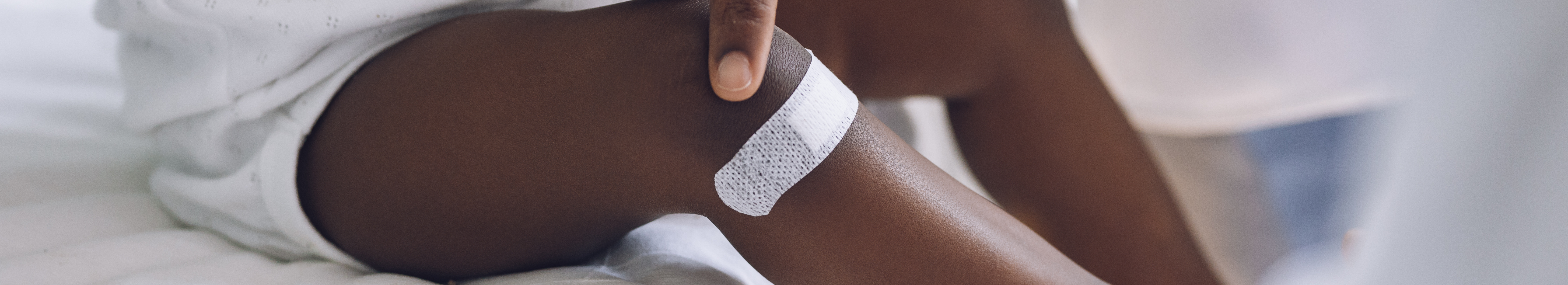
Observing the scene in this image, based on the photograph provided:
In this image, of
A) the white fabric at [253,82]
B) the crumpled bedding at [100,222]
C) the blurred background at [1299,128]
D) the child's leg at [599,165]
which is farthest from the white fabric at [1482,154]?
the white fabric at [253,82]

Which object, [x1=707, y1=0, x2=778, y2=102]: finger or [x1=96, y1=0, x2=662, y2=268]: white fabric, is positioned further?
[x1=96, y1=0, x2=662, y2=268]: white fabric

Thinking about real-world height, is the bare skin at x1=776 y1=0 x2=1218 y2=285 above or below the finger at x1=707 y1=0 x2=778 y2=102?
below

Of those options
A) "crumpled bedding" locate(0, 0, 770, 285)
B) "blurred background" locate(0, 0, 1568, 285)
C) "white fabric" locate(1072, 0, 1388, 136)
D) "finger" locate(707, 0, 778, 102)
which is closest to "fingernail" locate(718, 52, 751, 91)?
"finger" locate(707, 0, 778, 102)

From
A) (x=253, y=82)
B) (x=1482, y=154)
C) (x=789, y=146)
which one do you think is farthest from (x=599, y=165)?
(x=1482, y=154)

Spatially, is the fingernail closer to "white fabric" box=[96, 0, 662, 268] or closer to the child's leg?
the child's leg

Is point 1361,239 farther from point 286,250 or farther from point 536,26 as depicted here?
point 286,250

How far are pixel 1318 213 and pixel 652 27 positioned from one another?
36.5 inches

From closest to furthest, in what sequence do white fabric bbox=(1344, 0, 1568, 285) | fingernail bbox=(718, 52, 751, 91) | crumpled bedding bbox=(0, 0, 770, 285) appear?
white fabric bbox=(1344, 0, 1568, 285), fingernail bbox=(718, 52, 751, 91), crumpled bedding bbox=(0, 0, 770, 285)

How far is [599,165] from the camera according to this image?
499 millimetres

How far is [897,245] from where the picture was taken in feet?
1.61

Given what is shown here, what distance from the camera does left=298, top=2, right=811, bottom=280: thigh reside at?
0.47 m

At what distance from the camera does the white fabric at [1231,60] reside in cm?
110

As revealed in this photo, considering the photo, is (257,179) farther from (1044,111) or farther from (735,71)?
(1044,111)

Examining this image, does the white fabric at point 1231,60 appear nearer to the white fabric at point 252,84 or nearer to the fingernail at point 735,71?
the fingernail at point 735,71
